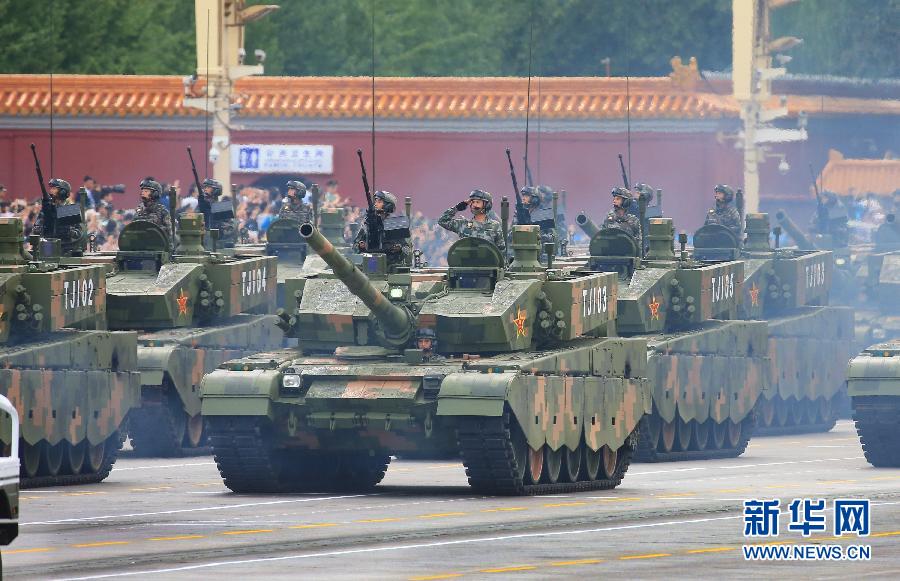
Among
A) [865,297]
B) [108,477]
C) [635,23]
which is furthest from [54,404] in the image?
[635,23]

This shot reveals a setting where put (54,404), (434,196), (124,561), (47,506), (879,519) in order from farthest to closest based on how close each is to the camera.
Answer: (434,196) → (54,404) → (47,506) → (879,519) → (124,561)

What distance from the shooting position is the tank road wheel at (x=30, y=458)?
29797 millimetres

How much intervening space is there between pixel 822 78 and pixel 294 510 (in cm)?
4383

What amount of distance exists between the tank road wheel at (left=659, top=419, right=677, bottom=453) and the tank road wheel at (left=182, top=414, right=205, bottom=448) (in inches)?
229

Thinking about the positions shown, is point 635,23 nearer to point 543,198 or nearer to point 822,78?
point 822,78

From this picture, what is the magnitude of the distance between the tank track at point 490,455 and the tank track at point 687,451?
222 inches

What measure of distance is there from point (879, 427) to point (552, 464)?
16.7ft

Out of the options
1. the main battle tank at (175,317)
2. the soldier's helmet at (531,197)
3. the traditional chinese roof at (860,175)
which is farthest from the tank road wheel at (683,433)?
the traditional chinese roof at (860,175)

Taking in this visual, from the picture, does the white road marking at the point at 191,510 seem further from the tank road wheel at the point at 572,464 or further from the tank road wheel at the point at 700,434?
the tank road wheel at the point at 700,434

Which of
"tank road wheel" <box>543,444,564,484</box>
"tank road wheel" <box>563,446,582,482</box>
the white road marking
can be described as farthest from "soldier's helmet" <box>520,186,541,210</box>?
the white road marking

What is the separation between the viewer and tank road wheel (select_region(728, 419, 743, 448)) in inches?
1454

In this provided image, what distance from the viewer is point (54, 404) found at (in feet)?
98.8

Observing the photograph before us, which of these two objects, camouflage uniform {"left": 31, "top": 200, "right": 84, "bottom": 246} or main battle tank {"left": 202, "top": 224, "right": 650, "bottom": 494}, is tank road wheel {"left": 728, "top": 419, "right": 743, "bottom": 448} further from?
camouflage uniform {"left": 31, "top": 200, "right": 84, "bottom": 246}

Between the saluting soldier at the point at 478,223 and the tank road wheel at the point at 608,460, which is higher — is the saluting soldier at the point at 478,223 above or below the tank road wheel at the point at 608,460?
above
